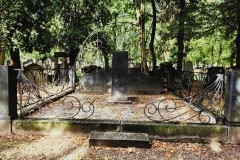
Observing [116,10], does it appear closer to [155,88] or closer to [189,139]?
[155,88]

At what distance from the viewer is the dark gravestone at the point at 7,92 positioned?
17.8 ft

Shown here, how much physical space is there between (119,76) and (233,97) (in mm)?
5392

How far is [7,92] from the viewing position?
5.45 meters

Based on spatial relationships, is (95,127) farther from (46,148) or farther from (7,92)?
(7,92)

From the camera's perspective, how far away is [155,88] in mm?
13258

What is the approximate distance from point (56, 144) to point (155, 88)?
343 inches

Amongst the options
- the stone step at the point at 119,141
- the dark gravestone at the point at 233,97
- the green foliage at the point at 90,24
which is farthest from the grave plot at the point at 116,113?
the green foliage at the point at 90,24

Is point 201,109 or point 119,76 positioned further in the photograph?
point 119,76

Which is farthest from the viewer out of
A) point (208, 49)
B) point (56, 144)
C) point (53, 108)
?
point (208, 49)

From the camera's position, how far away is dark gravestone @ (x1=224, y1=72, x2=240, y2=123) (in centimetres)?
511

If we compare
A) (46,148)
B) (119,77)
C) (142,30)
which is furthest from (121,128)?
(142,30)

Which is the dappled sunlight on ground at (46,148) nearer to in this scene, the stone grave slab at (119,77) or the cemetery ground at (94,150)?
the cemetery ground at (94,150)

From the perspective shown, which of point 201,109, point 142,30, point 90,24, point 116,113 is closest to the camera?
point 201,109

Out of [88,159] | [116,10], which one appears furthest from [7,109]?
[116,10]
